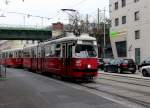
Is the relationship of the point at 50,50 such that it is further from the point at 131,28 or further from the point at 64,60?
the point at 131,28

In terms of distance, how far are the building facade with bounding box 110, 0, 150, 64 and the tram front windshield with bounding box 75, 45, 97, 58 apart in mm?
30237

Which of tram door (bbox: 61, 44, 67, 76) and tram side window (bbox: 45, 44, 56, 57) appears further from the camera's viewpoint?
tram side window (bbox: 45, 44, 56, 57)

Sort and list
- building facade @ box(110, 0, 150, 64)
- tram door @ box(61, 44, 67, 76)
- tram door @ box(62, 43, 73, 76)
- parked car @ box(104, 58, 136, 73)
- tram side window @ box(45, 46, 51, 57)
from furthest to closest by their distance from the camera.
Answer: building facade @ box(110, 0, 150, 64)
parked car @ box(104, 58, 136, 73)
tram side window @ box(45, 46, 51, 57)
tram door @ box(61, 44, 67, 76)
tram door @ box(62, 43, 73, 76)

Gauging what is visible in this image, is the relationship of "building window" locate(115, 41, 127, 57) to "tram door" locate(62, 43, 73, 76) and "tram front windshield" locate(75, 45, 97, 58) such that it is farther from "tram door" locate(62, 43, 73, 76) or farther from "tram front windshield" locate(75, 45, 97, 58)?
"tram front windshield" locate(75, 45, 97, 58)

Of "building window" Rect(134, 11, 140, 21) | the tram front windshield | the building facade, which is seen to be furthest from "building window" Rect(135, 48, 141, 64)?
the tram front windshield

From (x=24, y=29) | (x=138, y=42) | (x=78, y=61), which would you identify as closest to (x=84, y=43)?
(x=78, y=61)

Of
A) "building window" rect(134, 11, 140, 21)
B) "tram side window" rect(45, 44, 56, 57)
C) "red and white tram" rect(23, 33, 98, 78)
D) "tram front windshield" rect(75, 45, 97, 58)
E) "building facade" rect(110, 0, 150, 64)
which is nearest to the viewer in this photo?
"red and white tram" rect(23, 33, 98, 78)

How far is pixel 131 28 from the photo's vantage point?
58625 mm

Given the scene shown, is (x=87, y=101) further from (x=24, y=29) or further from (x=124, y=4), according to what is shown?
(x=24, y=29)

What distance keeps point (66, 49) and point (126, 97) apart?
9.92m

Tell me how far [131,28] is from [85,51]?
116ft

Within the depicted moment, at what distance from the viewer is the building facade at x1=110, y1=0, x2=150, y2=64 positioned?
178ft

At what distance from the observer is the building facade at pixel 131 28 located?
178ft

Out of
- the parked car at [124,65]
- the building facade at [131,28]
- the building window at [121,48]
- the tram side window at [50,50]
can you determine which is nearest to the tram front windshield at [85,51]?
the tram side window at [50,50]
